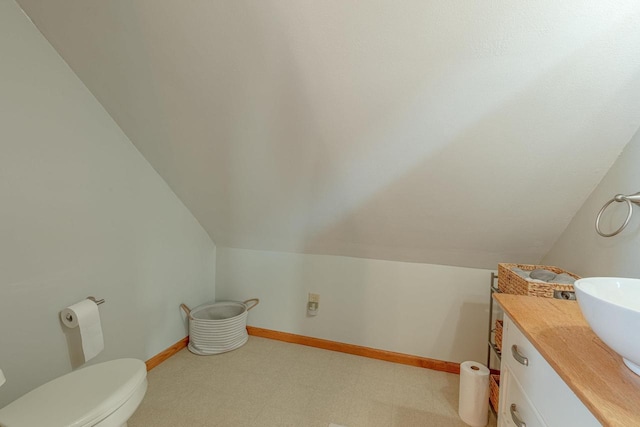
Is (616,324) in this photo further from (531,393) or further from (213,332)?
(213,332)

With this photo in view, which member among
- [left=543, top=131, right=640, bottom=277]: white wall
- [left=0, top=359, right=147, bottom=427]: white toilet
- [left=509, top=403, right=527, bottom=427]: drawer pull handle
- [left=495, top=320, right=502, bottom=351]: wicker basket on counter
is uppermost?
[left=543, top=131, right=640, bottom=277]: white wall

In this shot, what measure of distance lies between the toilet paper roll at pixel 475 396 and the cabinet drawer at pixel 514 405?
1.25ft

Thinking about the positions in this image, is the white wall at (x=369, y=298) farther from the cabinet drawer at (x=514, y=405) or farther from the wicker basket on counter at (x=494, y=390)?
the cabinet drawer at (x=514, y=405)

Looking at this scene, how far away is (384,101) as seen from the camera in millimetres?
1335

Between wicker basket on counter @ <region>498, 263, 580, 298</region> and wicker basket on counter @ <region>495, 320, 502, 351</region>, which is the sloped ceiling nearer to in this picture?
wicker basket on counter @ <region>498, 263, 580, 298</region>

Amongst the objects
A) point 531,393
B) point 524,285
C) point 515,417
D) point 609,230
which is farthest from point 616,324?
point 609,230

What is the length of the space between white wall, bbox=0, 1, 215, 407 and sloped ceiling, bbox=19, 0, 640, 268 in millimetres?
132

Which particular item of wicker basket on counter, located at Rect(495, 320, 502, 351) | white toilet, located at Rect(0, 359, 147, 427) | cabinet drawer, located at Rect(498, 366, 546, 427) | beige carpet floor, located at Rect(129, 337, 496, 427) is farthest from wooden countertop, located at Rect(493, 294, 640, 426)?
white toilet, located at Rect(0, 359, 147, 427)

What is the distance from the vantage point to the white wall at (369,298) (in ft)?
7.11

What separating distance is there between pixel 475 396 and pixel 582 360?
3.49 ft

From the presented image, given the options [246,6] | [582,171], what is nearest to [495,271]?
[582,171]

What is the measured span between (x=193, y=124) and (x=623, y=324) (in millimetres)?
1779

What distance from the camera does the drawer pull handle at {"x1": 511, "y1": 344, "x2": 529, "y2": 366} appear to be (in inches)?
40.6

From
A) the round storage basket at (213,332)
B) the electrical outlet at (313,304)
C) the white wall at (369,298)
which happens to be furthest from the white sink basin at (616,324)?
the round storage basket at (213,332)
